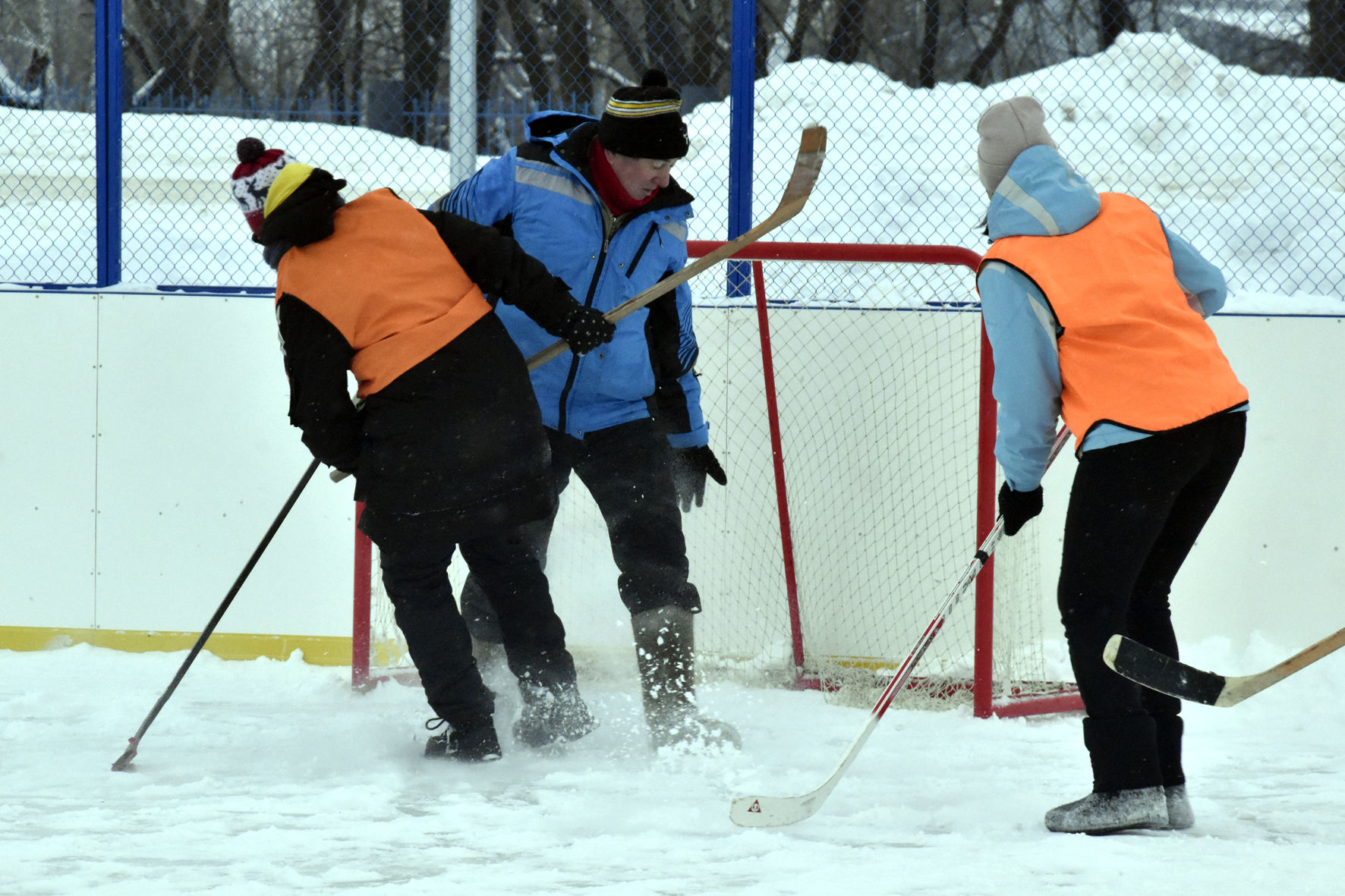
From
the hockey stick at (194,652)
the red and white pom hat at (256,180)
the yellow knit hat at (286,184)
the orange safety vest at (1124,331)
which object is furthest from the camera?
the hockey stick at (194,652)

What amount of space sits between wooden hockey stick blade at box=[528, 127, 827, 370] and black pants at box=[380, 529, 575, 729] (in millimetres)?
423

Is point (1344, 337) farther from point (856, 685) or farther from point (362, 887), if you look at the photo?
point (362, 887)

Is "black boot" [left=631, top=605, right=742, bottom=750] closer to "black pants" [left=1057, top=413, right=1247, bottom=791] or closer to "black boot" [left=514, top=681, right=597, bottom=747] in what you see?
"black boot" [left=514, top=681, right=597, bottom=747]

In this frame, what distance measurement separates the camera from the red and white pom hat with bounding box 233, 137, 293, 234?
7.97 ft

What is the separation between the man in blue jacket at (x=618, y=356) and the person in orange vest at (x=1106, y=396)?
2.51ft

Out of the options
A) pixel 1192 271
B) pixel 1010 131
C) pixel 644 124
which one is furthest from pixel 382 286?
pixel 1192 271

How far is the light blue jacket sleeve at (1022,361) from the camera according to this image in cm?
207

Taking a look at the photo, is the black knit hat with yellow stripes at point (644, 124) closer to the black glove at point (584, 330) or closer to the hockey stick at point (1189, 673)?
the black glove at point (584, 330)

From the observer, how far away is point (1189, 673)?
1980 mm

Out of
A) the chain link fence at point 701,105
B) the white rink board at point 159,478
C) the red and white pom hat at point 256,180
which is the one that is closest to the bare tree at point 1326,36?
the chain link fence at point 701,105

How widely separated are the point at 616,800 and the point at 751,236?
124 centimetres

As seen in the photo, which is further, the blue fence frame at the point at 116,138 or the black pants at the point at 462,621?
the blue fence frame at the point at 116,138

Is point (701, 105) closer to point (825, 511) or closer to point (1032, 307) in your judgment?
point (825, 511)

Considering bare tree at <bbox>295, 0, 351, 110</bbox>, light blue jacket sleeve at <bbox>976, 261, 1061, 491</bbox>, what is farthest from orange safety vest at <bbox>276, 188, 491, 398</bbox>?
bare tree at <bbox>295, 0, 351, 110</bbox>
